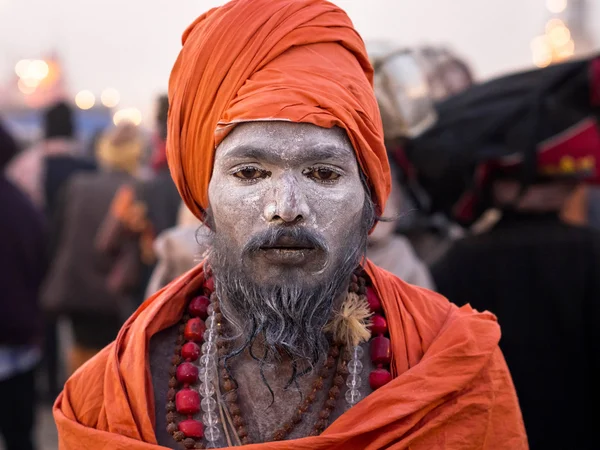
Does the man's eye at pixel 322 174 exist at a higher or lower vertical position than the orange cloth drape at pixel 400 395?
higher

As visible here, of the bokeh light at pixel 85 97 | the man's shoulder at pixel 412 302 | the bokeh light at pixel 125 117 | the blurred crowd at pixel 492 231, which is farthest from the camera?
the bokeh light at pixel 85 97

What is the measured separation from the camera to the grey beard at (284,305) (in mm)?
2648

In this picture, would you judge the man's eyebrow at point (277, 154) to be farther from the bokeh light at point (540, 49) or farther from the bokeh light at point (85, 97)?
the bokeh light at point (85, 97)

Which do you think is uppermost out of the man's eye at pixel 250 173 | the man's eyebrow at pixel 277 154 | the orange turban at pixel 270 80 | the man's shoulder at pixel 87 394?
the orange turban at pixel 270 80

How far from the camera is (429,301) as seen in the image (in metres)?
2.96

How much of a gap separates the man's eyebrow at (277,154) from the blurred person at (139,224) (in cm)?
424

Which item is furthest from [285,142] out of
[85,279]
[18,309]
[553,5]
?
[553,5]

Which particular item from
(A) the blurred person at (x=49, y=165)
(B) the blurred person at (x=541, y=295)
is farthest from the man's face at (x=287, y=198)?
(A) the blurred person at (x=49, y=165)

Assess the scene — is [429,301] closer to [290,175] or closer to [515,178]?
[290,175]

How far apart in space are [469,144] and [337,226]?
107 inches

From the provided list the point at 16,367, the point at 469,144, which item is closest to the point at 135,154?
the point at 16,367

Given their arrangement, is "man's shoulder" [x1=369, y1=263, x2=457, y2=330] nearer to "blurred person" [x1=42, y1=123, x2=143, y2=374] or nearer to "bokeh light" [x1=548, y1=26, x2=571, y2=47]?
"blurred person" [x1=42, y1=123, x2=143, y2=374]

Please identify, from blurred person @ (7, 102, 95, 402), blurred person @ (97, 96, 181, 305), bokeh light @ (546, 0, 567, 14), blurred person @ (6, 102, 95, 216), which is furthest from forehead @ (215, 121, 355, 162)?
bokeh light @ (546, 0, 567, 14)

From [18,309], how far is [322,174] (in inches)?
156
